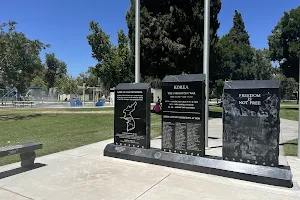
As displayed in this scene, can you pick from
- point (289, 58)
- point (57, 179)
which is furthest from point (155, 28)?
point (289, 58)

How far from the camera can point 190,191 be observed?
163 inches

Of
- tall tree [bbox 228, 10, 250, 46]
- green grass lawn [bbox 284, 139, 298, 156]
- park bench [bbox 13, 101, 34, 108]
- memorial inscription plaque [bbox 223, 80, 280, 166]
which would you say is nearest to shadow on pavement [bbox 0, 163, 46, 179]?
memorial inscription plaque [bbox 223, 80, 280, 166]

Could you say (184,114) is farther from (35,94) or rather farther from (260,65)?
(260,65)

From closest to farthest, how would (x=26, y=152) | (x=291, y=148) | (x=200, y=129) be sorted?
(x=200, y=129), (x=26, y=152), (x=291, y=148)

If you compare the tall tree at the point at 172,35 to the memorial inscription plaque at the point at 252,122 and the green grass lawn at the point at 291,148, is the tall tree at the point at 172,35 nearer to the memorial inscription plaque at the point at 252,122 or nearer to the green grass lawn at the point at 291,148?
the green grass lawn at the point at 291,148

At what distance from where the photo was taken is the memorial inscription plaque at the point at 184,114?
516 cm

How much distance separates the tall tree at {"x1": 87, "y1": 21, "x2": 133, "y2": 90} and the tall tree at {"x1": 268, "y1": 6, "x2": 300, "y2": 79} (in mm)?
17535

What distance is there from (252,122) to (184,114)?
1.32 meters

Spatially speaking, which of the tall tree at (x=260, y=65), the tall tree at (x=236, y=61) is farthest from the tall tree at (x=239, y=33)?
the tall tree at (x=236, y=61)

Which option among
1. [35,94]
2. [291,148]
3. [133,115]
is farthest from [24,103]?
[291,148]

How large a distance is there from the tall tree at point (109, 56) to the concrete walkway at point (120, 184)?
28.6 meters

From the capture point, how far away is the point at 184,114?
5324 millimetres

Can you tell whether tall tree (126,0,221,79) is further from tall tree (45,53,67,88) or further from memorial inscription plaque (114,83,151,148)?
tall tree (45,53,67,88)

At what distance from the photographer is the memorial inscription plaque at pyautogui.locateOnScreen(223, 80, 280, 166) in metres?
4.46
